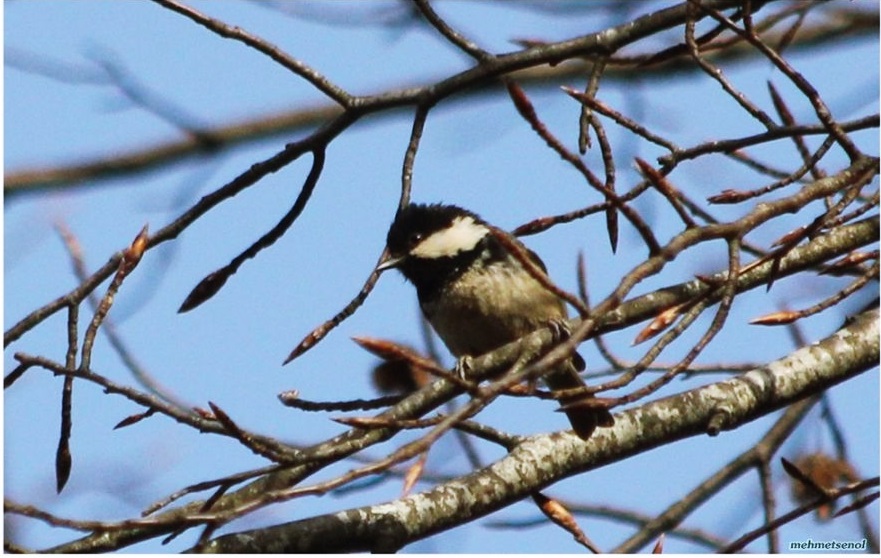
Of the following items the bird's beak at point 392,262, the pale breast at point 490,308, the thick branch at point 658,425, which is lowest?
the thick branch at point 658,425

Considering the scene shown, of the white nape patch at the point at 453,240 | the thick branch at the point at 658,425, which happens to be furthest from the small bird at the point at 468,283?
the thick branch at the point at 658,425

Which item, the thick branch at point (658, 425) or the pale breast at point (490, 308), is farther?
the pale breast at point (490, 308)

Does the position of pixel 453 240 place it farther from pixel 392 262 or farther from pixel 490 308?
pixel 490 308

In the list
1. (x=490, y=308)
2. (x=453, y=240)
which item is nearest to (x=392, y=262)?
(x=453, y=240)

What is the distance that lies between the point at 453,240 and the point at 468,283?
0.28 metres

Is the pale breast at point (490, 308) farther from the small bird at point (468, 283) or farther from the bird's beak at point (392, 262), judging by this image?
the bird's beak at point (392, 262)

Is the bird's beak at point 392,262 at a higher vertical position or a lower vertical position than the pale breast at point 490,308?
higher

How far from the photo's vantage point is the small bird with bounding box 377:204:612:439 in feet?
16.0

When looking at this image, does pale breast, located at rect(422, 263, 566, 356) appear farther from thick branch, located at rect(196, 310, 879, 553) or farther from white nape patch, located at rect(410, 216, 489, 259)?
thick branch, located at rect(196, 310, 879, 553)

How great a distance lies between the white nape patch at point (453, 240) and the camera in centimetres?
507

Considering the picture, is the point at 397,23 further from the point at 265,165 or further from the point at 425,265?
the point at 265,165

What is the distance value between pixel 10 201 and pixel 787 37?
3390 millimetres

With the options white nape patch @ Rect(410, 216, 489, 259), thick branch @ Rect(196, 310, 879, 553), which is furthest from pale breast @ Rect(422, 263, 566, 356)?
thick branch @ Rect(196, 310, 879, 553)

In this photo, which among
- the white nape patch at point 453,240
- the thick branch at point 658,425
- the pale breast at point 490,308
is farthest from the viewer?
the white nape patch at point 453,240
